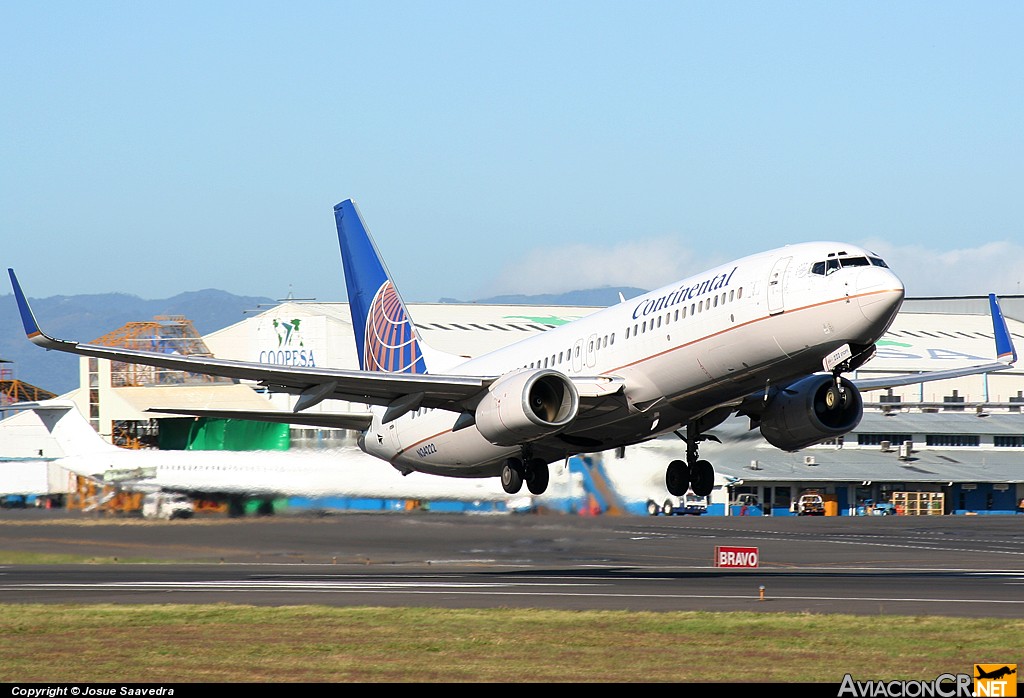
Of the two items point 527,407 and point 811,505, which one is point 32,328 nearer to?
point 527,407

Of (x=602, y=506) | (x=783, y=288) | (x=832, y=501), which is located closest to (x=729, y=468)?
(x=832, y=501)

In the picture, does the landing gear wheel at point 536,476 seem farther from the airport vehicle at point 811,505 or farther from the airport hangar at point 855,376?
the airport vehicle at point 811,505

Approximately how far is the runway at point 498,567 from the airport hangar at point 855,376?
30.8 feet

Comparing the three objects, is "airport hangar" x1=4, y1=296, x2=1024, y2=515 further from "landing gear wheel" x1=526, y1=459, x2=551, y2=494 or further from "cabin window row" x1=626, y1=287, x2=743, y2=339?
"cabin window row" x1=626, y1=287, x2=743, y2=339

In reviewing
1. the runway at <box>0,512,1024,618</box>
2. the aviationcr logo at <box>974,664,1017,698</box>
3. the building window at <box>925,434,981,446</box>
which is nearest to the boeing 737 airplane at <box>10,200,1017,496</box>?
the runway at <box>0,512,1024,618</box>

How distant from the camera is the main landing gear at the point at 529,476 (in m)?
36.3

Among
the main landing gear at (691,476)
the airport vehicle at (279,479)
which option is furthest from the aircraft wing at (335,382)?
the airport vehicle at (279,479)

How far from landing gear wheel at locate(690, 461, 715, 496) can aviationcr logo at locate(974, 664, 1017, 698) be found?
20224mm

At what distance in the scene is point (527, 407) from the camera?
32469mm

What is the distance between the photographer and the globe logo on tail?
1741 inches

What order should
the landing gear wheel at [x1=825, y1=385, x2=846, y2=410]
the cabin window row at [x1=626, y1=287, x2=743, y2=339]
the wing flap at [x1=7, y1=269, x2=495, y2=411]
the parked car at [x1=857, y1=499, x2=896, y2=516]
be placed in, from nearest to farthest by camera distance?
the cabin window row at [x1=626, y1=287, x2=743, y2=339]
the wing flap at [x1=7, y1=269, x2=495, y2=411]
the landing gear wheel at [x1=825, y1=385, x2=846, y2=410]
the parked car at [x1=857, y1=499, x2=896, y2=516]

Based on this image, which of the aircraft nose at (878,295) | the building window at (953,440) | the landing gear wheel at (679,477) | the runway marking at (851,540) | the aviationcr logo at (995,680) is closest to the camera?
the aviationcr logo at (995,680)

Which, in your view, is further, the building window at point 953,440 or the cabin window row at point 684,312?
the building window at point 953,440

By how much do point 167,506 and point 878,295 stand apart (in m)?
A: 26.9
